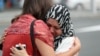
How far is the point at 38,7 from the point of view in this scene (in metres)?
3.25

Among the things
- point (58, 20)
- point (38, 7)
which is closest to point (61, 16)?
point (58, 20)

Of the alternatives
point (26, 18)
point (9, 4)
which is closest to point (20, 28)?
point (26, 18)

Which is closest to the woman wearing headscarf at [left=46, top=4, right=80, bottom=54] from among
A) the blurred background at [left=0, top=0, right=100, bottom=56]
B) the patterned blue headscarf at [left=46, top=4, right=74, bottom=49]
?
the patterned blue headscarf at [left=46, top=4, right=74, bottom=49]

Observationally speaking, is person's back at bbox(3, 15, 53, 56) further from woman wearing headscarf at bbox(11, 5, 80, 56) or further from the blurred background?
the blurred background

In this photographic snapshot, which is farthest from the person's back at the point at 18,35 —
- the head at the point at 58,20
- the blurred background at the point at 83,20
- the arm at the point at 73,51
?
the blurred background at the point at 83,20

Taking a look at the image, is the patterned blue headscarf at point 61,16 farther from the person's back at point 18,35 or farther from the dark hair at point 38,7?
the person's back at point 18,35

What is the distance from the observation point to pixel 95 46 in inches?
435

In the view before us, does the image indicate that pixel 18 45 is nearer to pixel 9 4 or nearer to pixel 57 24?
pixel 57 24

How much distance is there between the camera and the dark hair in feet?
10.7

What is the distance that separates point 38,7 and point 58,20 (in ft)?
0.58

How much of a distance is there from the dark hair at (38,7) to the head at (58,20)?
4 cm

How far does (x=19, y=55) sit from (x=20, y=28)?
0.64ft

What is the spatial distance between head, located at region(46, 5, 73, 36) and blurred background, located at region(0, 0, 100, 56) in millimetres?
288

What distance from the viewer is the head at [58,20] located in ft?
10.7
